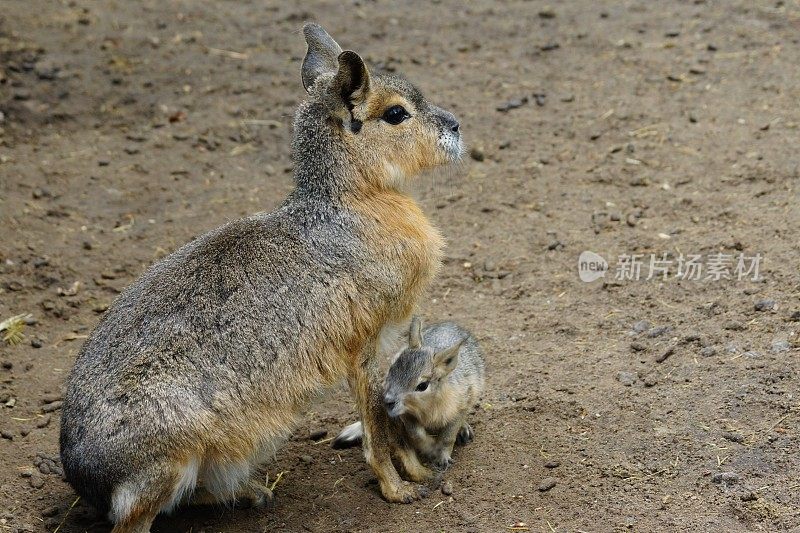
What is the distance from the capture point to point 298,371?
16.5 feet

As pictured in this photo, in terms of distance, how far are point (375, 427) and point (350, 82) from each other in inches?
68.3

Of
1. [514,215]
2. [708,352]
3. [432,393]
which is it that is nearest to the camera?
[432,393]

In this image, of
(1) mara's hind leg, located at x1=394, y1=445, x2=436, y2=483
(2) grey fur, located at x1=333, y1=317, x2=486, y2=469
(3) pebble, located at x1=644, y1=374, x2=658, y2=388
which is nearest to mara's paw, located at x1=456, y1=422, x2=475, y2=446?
(2) grey fur, located at x1=333, y1=317, x2=486, y2=469

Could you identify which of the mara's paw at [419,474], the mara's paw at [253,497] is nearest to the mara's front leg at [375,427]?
the mara's paw at [419,474]

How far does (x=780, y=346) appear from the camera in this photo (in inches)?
226

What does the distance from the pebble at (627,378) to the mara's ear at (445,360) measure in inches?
40.5

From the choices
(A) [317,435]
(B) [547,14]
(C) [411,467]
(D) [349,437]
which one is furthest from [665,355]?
(B) [547,14]

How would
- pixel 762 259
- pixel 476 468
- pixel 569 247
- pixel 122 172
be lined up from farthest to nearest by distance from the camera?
pixel 122 172
pixel 569 247
pixel 762 259
pixel 476 468

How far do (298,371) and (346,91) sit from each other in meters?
1.39

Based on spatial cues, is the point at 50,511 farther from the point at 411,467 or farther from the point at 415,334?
the point at 415,334

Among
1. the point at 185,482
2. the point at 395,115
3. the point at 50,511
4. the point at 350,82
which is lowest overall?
the point at 50,511

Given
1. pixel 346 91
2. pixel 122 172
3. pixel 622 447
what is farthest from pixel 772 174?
pixel 122 172

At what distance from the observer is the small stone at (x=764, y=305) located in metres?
6.08

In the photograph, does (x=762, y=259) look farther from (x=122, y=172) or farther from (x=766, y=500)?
(x=122, y=172)
